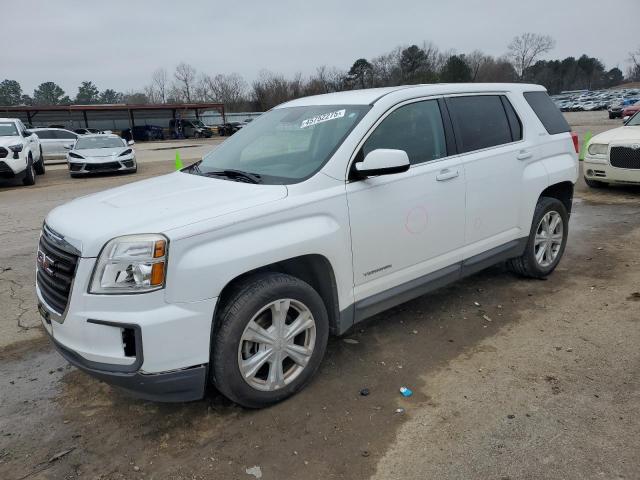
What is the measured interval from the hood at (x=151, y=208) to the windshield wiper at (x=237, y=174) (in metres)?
0.10

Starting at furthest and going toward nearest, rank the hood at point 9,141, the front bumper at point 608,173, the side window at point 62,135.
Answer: the side window at point 62,135 < the hood at point 9,141 < the front bumper at point 608,173

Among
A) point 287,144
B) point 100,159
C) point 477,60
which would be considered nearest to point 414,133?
point 287,144

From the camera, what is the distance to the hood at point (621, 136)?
8.77 metres

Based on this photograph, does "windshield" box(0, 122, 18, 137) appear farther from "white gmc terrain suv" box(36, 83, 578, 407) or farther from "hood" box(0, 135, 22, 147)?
"white gmc terrain suv" box(36, 83, 578, 407)

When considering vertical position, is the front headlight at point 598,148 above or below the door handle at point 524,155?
below

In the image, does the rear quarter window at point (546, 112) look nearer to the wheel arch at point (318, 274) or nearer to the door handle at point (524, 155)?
the door handle at point (524, 155)

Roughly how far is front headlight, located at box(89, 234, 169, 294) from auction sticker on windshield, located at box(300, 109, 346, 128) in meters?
1.64

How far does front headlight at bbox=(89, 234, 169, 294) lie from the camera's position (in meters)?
2.52

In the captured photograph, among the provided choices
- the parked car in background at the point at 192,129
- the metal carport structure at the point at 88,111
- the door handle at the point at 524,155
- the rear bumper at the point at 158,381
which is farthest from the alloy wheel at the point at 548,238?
the metal carport structure at the point at 88,111

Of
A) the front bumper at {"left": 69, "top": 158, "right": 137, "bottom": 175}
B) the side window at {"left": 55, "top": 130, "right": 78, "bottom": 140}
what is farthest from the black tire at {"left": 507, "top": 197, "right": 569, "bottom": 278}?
the side window at {"left": 55, "top": 130, "right": 78, "bottom": 140}

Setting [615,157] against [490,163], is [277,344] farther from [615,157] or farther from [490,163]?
[615,157]

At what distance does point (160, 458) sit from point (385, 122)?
101 inches

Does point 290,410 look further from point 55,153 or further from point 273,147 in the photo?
point 55,153

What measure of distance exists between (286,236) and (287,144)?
1107 mm
